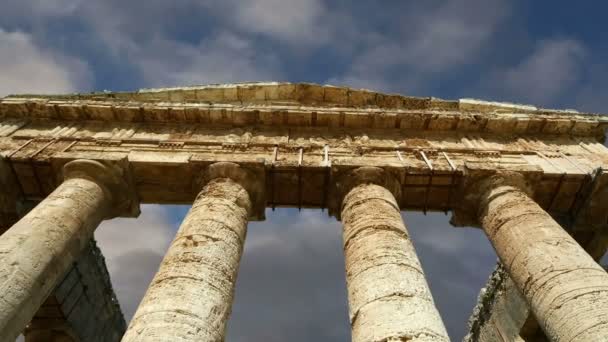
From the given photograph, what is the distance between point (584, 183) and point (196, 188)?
8272 millimetres

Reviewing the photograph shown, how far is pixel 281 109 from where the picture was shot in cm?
1073

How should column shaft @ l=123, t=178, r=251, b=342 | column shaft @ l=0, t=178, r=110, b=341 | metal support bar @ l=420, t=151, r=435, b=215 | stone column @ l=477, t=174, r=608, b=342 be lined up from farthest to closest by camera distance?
metal support bar @ l=420, t=151, r=435, b=215 < column shaft @ l=0, t=178, r=110, b=341 < stone column @ l=477, t=174, r=608, b=342 < column shaft @ l=123, t=178, r=251, b=342

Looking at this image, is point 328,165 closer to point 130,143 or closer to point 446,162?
point 446,162

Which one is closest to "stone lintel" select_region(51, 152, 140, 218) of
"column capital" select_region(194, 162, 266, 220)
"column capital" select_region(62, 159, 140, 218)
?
"column capital" select_region(62, 159, 140, 218)

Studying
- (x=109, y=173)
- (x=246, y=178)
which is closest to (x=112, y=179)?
(x=109, y=173)

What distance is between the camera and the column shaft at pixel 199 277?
18.0ft

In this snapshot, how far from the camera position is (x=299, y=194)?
31.3ft

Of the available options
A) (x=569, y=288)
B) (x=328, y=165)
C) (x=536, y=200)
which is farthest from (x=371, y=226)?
(x=536, y=200)

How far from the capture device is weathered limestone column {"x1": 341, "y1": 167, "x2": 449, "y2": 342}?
5.53 m

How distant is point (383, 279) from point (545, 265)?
109 inches

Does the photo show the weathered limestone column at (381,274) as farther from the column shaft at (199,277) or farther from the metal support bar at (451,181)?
the column shaft at (199,277)

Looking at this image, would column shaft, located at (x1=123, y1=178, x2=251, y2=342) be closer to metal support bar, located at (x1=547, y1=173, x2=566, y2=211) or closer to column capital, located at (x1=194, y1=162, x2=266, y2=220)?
column capital, located at (x1=194, y1=162, x2=266, y2=220)

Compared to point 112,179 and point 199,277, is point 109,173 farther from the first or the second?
point 199,277

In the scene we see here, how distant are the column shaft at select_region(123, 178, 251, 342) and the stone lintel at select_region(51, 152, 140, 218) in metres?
2.01
